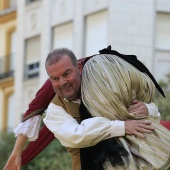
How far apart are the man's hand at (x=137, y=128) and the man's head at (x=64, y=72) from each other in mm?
537

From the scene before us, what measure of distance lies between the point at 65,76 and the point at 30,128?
1.35 metres

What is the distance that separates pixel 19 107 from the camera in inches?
1425

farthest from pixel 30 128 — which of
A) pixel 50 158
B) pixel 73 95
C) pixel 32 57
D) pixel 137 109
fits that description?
pixel 32 57

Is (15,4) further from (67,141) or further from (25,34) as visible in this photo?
(67,141)

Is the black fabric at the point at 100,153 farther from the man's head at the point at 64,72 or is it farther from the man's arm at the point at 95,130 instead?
the man's head at the point at 64,72

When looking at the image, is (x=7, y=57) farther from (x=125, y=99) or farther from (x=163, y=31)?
(x=125, y=99)

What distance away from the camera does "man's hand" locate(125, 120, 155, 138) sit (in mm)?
8898

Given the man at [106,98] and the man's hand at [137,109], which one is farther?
the man's hand at [137,109]

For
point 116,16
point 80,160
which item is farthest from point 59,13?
point 80,160

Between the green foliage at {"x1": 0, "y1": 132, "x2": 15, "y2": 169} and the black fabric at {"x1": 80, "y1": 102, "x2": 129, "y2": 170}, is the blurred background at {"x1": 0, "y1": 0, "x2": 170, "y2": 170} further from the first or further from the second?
the black fabric at {"x1": 80, "y1": 102, "x2": 129, "y2": 170}

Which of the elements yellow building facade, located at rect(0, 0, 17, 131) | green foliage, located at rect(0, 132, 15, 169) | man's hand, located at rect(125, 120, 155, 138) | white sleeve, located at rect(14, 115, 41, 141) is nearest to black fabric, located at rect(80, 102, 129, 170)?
man's hand, located at rect(125, 120, 155, 138)

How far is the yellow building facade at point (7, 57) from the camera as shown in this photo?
39.0 meters

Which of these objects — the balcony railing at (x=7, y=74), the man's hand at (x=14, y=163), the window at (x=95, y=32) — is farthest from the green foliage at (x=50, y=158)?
the man's hand at (x=14, y=163)

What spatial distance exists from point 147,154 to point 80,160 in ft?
2.35
